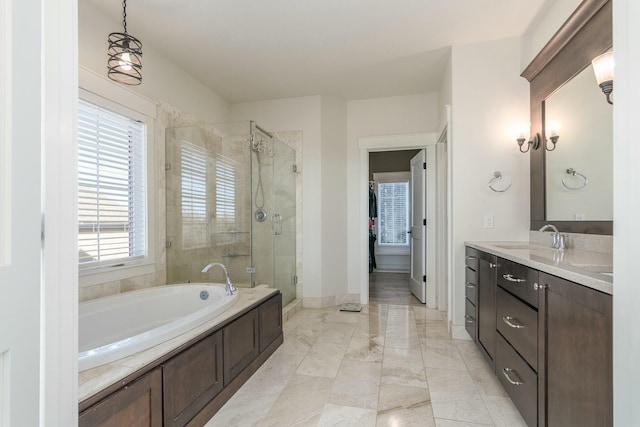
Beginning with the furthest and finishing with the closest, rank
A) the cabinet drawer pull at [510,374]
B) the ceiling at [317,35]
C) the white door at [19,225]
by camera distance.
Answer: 1. the ceiling at [317,35]
2. the cabinet drawer pull at [510,374]
3. the white door at [19,225]

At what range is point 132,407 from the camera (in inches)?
49.8

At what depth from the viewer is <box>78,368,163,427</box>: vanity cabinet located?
113cm

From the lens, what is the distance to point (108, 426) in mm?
1166

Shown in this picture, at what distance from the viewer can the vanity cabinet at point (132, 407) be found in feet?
3.70

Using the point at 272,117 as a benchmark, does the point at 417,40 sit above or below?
above

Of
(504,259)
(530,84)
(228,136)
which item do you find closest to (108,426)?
(504,259)

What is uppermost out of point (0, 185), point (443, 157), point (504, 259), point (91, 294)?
point (443, 157)

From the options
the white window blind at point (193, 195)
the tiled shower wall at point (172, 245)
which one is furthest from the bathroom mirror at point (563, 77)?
the white window blind at point (193, 195)

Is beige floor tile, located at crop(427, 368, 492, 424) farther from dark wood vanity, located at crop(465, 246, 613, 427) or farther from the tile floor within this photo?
dark wood vanity, located at crop(465, 246, 613, 427)

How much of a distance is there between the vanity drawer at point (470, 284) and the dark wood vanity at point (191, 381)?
1.66m

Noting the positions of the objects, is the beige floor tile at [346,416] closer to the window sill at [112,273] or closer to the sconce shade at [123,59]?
the window sill at [112,273]

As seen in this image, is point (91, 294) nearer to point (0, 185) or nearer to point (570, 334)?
point (0, 185)

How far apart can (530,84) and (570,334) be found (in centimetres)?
229

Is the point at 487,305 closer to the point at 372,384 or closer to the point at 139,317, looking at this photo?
the point at 372,384
